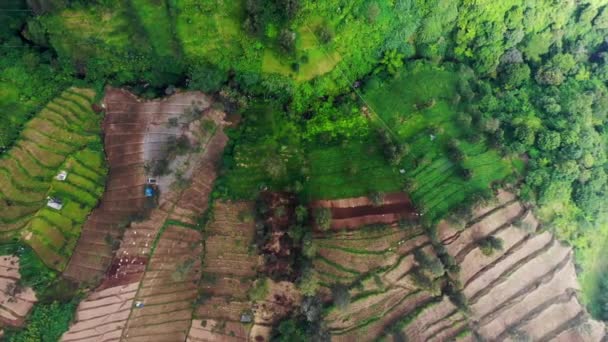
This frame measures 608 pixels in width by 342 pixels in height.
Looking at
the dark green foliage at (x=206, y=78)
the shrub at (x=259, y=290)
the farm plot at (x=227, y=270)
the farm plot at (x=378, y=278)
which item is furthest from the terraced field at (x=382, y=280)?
the dark green foliage at (x=206, y=78)

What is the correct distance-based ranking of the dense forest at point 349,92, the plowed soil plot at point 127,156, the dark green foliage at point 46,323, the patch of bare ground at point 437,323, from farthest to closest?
1. the dense forest at point 349,92
2. the plowed soil plot at point 127,156
3. the patch of bare ground at point 437,323
4. the dark green foliage at point 46,323

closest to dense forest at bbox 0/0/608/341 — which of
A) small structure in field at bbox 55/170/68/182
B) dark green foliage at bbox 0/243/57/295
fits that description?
small structure in field at bbox 55/170/68/182

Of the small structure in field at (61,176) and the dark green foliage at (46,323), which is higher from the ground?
the small structure in field at (61,176)

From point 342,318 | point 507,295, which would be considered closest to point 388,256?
point 342,318

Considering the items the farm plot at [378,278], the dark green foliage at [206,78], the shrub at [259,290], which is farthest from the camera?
the dark green foliage at [206,78]

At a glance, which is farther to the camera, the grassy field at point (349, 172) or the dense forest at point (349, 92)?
the dense forest at point (349, 92)

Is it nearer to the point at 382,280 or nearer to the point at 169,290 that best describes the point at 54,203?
the point at 169,290

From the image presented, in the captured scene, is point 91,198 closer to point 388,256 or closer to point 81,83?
point 81,83

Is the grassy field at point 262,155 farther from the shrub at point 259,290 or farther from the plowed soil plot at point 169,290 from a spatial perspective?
the shrub at point 259,290
